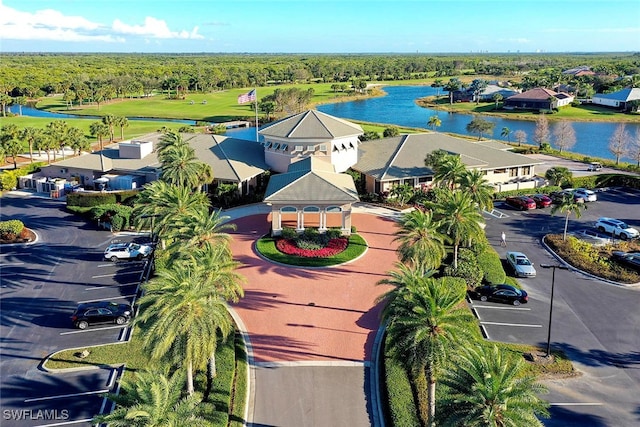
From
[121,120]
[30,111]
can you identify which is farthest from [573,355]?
[30,111]

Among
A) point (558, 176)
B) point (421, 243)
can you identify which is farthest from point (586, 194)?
point (421, 243)

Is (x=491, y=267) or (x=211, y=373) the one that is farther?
(x=491, y=267)

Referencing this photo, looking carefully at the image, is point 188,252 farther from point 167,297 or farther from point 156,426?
point 156,426

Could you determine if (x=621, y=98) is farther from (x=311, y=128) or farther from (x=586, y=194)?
(x=311, y=128)

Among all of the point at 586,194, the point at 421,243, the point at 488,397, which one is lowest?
the point at 586,194

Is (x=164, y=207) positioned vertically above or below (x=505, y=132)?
below

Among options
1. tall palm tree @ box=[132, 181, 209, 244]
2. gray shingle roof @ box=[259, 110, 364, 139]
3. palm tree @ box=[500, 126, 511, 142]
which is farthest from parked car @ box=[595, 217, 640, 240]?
palm tree @ box=[500, 126, 511, 142]
